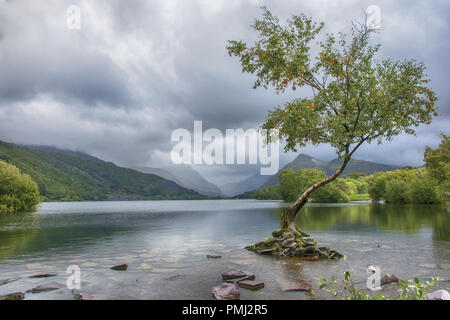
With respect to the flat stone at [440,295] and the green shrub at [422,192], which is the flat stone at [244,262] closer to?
the flat stone at [440,295]

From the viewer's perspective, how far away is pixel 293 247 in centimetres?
2106

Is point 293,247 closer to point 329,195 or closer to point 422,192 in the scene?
point 422,192

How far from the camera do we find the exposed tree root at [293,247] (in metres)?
20.5

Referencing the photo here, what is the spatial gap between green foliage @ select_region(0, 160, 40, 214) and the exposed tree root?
94.5 meters

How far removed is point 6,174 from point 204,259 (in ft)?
329

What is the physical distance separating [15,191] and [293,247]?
337ft

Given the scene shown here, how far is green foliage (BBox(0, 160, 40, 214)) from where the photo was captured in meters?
90.9

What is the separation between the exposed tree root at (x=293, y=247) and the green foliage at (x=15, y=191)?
94.5 m

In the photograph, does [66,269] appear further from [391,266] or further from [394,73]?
[394,73]

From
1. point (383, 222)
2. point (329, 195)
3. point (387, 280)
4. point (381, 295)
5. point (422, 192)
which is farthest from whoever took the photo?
point (329, 195)

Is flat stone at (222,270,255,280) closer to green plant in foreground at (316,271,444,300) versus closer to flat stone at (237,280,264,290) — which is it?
flat stone at (237,280,264,290)

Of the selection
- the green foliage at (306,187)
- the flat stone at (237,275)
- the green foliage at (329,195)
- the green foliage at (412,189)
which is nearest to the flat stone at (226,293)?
the flat stone at (237,275)

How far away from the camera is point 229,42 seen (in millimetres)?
24422

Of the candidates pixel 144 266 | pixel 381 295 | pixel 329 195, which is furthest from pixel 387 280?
pixel 329 195
